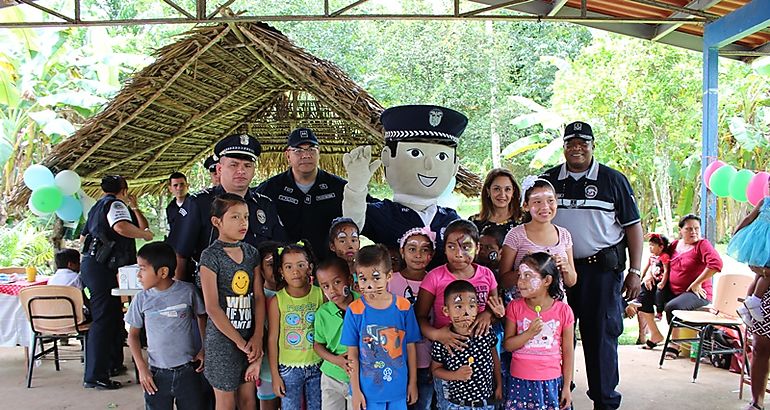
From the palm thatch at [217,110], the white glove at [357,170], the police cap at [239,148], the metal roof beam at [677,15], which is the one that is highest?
the metal roof beam at [677,15]

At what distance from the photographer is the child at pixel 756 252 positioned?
3.88 metres

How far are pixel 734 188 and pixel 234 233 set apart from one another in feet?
16.6

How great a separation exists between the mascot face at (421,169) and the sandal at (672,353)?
326 centimetres

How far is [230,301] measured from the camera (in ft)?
9.53

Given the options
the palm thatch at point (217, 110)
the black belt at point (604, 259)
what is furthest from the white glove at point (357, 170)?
the palm thatch at point (217, 110)

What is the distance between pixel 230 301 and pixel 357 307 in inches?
23.3

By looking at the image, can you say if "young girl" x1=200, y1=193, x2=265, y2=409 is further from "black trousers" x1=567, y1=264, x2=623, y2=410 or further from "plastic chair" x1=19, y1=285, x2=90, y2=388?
"plastic chair" x1=19, y1=285, x2=90, y2=388

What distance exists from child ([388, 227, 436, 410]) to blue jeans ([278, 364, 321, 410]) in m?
0.43

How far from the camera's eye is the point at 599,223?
364cm

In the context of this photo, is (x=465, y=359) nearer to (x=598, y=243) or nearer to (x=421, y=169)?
(x=421, y=169)

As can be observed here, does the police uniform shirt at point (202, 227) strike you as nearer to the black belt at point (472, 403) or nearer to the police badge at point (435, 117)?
the police badge at point (435, 117)

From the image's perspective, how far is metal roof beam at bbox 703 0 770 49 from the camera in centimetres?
541

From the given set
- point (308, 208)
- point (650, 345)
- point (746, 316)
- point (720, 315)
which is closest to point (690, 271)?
point (720, 315)

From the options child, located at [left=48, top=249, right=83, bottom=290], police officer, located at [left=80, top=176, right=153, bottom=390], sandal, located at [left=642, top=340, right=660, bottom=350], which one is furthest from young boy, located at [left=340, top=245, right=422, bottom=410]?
sandal, located at [left=642, top=340, right=660, bottom=350]
